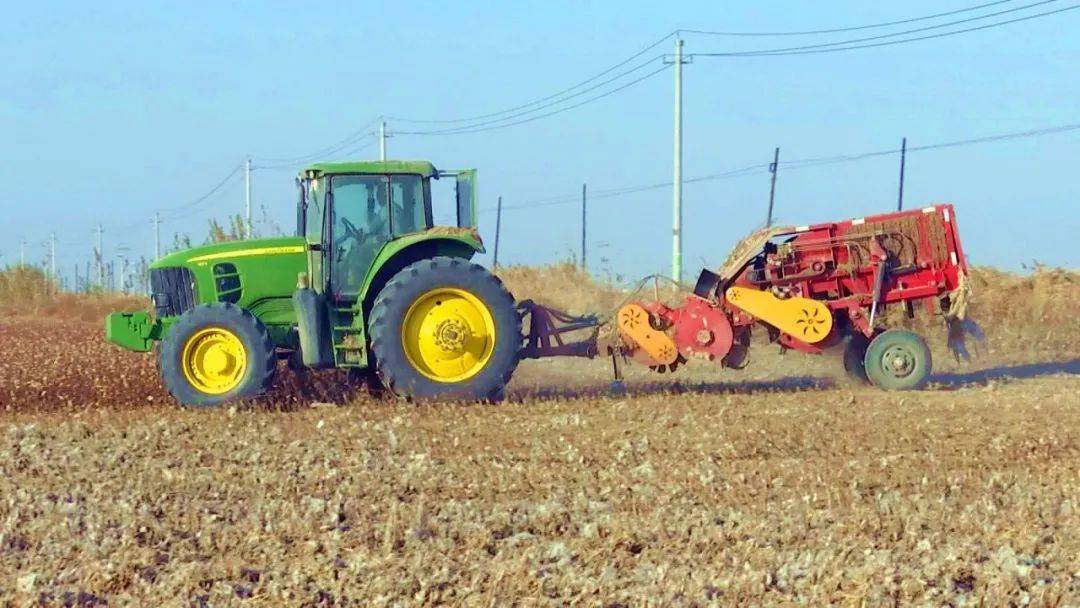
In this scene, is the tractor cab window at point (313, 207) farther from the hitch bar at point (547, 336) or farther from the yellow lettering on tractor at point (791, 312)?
the yellow lettering on tractor at point (791, 312)

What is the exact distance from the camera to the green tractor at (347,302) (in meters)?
11.5

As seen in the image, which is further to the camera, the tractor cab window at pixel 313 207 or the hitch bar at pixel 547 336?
the hitch bar at pixel 547 336

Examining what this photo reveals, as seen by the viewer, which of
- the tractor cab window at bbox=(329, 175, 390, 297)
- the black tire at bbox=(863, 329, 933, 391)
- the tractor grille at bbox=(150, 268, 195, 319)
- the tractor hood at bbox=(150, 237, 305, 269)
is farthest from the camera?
the black tire at bbox=(863, 329, 933, 391)

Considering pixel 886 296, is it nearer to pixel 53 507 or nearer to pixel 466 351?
pixel 466 351

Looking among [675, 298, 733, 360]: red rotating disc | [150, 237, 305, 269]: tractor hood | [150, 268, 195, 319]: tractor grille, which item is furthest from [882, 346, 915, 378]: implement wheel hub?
[150, 268, 195, 319]: tractor grille

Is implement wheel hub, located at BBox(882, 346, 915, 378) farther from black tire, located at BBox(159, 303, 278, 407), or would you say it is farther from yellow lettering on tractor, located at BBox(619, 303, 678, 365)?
black tire, located at BBox(159, 303, 278, 407)

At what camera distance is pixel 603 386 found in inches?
561

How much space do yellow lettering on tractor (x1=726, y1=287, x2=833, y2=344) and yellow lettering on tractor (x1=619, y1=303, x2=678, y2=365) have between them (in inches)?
30.2

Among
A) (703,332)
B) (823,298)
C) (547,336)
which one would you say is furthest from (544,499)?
(823,298)

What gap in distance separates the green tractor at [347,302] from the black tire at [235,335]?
0.01 m

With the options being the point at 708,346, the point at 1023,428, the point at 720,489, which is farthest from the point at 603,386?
the point at 720,489

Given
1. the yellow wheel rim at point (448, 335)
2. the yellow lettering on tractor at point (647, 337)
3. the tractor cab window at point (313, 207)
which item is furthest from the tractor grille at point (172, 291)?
the yellow lettering on tractor at point (647, 337)

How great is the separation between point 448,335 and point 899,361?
4.54m

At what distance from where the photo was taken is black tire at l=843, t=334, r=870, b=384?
→ 45.2 ft
